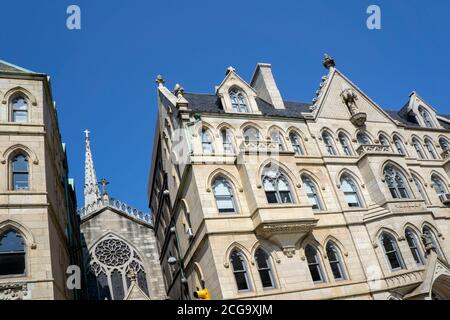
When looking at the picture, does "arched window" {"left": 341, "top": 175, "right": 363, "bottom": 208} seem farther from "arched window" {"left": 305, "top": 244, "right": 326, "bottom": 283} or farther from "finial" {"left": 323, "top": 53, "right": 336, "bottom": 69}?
"finial" {"left": 323, "top": 53, "right": 336, "bottom": 69}

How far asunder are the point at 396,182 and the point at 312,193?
588 centimetres

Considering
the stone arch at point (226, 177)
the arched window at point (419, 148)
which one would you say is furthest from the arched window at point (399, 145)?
the stone arch at point (226, 177)

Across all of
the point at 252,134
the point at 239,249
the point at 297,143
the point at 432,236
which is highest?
the point at 252,134

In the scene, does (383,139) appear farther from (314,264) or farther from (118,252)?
(118,252)

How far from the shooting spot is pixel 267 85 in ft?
98.8

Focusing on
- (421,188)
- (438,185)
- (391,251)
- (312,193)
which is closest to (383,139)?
(421,188)

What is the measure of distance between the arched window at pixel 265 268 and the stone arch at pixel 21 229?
34.4ft

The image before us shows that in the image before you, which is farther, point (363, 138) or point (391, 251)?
point (363, 138)

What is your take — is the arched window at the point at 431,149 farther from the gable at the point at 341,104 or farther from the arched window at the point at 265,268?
the arched window at the point at 265,268

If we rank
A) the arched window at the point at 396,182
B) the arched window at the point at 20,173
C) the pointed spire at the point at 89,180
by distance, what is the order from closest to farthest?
1. the arched window at the point at 20,173
2. the arched window at the point at 396,182
3. the pointed spire at the point at 89,180

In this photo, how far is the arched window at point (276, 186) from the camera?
886 inches

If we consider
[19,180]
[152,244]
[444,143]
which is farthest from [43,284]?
[444,143]
